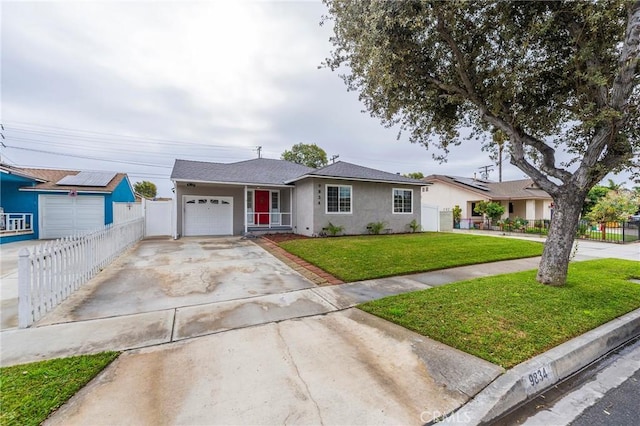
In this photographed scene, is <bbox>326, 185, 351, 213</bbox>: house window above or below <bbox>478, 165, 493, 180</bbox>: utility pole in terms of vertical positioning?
below

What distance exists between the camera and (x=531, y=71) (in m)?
5.64

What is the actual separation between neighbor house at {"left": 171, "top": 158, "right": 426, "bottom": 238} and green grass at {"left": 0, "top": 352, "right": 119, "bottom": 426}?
10794mm

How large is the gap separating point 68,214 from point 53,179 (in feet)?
9.53

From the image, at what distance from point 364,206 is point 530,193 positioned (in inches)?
695

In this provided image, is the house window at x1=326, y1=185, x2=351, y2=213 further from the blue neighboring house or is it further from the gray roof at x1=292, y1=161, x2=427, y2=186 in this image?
the blue neighboring house

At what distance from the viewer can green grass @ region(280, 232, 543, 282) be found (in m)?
7.14

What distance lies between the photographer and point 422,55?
6.35m

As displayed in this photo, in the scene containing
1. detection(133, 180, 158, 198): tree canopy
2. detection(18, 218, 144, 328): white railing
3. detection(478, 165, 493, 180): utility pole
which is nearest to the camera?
detection(18, 218, 144, 328): white railing

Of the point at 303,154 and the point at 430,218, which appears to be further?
the point at 303,154

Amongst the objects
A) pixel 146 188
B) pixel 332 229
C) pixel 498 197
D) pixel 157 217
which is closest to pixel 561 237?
pixel 332 229

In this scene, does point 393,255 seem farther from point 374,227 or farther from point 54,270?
point 54,270

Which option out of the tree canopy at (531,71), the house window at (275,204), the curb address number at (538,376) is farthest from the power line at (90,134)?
the curb address number at (538,376)

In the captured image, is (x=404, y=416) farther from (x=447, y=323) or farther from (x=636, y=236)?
(x=636, y=236)

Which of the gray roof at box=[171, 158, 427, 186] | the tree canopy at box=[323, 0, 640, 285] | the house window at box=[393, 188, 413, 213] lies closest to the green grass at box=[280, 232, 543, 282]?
the tree canopy at box=[323, 0, 640, 285]
